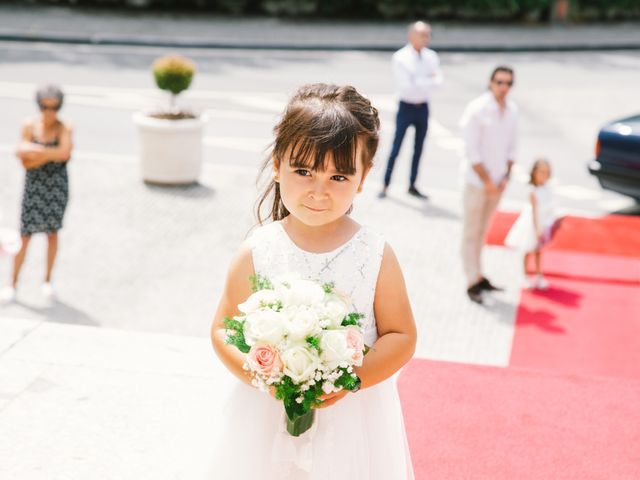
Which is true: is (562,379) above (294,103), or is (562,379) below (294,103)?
below

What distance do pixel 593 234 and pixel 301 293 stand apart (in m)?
8.15

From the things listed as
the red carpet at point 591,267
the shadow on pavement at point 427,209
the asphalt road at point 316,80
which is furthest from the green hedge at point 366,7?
the red carpet at point 591,267

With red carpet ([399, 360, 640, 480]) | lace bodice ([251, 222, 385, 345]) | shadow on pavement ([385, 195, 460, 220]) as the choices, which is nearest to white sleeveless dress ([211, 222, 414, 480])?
lace bodice ([251, 222, 385, 345])

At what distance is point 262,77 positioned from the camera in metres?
18.4

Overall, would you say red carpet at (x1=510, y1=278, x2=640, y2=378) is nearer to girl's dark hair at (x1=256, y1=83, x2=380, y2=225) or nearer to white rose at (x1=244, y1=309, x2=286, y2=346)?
girl's dark hair at (x1=256, y1=83, x2=380, y2=225)

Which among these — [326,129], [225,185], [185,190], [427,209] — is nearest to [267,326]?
[326,129]

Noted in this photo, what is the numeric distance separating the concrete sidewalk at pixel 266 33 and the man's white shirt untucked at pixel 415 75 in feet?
34.9

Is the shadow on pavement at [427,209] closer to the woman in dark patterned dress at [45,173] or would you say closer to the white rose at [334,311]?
the woman in dark patterned dress at [45,173]

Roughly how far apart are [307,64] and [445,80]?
291cm

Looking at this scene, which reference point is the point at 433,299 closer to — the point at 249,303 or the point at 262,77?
the point at 249,303

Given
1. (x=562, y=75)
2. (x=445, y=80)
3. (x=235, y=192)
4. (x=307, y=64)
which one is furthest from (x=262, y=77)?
(x=235, y=192)

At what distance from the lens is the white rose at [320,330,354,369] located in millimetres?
3004

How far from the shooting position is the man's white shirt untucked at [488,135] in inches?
332

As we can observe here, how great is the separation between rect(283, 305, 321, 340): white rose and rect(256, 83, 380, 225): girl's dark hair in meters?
0.52
